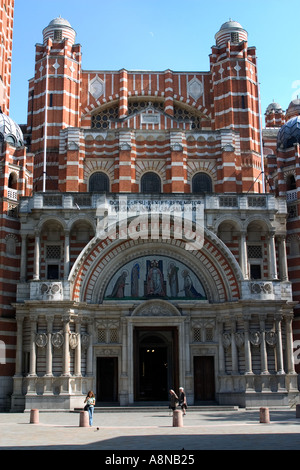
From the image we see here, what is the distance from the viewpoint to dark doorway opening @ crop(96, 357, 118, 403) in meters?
37.4

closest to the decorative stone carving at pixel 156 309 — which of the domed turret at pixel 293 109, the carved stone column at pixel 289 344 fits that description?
the carved stone column at pixel 289 344

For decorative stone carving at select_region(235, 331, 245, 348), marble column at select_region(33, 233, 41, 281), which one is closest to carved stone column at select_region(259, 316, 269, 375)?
decorative stone carving at select_region(235, 331, 245, 348)

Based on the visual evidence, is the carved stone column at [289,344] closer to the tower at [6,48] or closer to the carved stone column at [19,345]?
the carved stone column at [19,345]

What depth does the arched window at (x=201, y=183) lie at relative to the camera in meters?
43.5

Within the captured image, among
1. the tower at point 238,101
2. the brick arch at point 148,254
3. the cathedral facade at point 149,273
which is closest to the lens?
the cathedral facade at point 149,273

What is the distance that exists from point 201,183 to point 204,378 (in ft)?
46.4

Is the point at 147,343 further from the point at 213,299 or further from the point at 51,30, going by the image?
the point at 51,30

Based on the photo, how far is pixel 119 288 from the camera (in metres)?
38.3

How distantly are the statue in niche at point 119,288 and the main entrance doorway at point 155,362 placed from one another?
2.46m

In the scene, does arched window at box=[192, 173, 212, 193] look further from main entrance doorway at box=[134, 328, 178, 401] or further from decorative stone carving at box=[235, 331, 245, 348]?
decorative stone carving at box=[235, 331, 245, 348]

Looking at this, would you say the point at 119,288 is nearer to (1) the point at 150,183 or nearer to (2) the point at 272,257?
(1) the point at 150,183

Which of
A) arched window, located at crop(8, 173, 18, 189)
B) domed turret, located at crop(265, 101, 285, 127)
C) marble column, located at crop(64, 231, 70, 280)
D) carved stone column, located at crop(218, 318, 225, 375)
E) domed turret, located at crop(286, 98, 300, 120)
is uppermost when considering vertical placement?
domed turret, located at crop(265, 101, 285, 127)

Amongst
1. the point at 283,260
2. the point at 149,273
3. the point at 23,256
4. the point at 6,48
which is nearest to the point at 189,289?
the point at 149,273

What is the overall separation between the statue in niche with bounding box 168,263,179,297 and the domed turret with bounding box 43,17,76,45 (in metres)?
21.4
